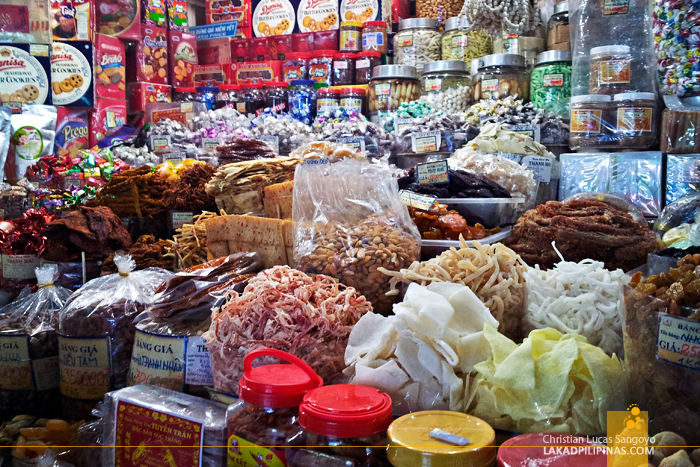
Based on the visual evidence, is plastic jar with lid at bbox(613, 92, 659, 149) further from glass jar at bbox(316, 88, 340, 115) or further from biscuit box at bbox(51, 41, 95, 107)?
biscuit box at bbox(51, 41, 95, 107)

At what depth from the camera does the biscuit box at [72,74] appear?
378cm

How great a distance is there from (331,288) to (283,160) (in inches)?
33.9

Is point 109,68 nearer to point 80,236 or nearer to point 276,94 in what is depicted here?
point 276,94

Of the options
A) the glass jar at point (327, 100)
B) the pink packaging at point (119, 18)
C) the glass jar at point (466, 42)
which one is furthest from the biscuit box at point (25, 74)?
the glass jar at point (466, 42)

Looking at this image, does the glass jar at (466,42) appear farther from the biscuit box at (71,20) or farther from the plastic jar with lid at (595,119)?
the biscuit box at (71,20)

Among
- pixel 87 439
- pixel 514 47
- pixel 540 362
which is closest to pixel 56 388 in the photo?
pixel 87 439

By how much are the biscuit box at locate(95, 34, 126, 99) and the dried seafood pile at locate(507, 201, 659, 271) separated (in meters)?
3.53

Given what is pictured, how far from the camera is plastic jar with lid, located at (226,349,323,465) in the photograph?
0.90 meters

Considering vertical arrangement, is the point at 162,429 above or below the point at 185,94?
below

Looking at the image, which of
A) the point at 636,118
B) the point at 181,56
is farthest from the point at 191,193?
the point at 181,56

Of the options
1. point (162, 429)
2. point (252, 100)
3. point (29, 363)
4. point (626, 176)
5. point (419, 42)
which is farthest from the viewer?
point (252, 100)

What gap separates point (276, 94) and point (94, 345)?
2.95m

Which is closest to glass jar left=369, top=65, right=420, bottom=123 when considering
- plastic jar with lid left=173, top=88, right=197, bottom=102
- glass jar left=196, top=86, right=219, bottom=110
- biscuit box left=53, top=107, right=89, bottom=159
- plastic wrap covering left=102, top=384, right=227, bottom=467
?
glass jar left=196, top=86, right=219, bottom=110

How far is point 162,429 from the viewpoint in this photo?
109 centimetres
